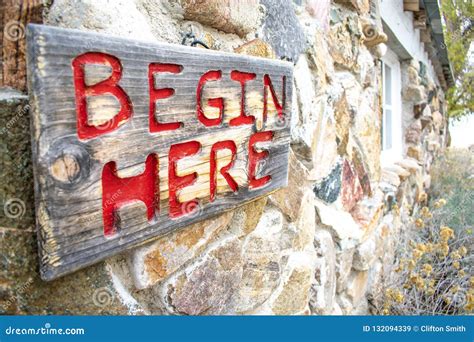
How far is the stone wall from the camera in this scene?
57cm

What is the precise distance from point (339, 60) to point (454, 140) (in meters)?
6.48

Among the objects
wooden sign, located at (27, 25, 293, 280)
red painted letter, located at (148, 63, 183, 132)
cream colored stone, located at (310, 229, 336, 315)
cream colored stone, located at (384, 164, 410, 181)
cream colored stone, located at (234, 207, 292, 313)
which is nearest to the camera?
wooden sign, located at (27, 25, 293, 280)

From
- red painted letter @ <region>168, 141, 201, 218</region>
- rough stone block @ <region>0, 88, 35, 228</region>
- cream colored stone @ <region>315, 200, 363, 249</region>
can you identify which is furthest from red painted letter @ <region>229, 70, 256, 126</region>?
cream colored stone @ <region>315, 200, 363, 249</region>

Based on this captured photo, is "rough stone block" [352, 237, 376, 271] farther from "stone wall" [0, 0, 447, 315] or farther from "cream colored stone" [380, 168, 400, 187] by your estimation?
"cream colored stone" [380, 168, 400, 187]

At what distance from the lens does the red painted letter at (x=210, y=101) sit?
27.6 inches

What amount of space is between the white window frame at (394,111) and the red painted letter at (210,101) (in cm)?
249

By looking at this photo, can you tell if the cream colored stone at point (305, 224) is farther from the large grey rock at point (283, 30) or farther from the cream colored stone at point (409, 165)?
the cream colored stone at point (409, 165)

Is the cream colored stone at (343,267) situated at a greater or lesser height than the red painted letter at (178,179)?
lesser

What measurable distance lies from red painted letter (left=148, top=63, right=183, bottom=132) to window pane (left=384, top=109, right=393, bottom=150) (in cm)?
274

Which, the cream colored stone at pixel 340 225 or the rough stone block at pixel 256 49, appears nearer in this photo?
the rough stone block at pixel 256 49

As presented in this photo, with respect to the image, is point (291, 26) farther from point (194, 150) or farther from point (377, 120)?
point (377, 120)

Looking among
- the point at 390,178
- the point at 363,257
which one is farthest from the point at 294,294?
the point at 390,178

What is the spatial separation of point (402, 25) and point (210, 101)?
2646 mm

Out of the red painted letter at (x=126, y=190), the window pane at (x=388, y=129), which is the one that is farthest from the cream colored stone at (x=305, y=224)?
the window pane at (x=388, y=129)
